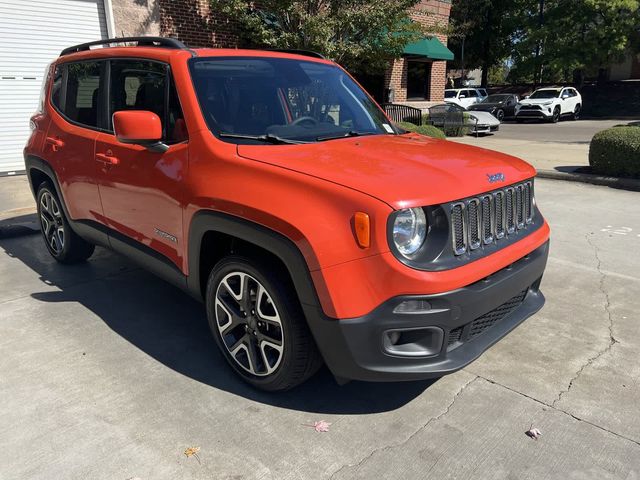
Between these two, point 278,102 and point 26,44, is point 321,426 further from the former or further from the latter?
point 26,44

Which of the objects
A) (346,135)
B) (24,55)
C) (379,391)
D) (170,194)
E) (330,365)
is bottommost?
(379,391)

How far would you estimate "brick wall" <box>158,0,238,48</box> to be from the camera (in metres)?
11.7

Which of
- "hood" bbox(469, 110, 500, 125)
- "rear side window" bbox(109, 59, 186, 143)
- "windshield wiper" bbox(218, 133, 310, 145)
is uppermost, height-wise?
"rear side window" bbox(109, 59, 186, 143)

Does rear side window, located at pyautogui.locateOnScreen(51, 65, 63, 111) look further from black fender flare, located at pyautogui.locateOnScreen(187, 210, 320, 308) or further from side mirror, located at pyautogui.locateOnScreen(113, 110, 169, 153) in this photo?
black fender flare, located at pyautogui.locateOnScreen(187, 210, 320, 308)

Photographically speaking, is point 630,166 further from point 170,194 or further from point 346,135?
point 170,194

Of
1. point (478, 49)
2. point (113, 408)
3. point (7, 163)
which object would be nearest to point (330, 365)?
point (113, 408)

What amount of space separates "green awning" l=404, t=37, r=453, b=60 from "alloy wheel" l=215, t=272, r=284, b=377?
16205 millimetres

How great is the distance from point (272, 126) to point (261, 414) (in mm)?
1672

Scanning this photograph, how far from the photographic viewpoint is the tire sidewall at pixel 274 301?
8.65 ft

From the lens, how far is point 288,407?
9.49ft

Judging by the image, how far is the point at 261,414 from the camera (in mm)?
2830

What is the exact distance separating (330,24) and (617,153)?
5.94 m

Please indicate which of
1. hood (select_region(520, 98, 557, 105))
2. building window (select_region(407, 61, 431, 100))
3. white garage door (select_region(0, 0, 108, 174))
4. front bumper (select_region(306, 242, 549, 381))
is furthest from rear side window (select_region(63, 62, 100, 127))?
hood (select_region(520, 98, 557, 105))

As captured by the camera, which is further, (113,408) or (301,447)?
(113,408)
